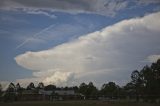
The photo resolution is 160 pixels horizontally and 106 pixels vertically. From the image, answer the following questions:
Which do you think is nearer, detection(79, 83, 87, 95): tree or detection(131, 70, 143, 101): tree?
detection(131, 70, 143, 101): tree

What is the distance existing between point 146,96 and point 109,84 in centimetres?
9392

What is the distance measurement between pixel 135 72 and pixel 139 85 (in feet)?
16.6

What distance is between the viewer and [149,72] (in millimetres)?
94562

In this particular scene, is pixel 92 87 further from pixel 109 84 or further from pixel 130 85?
pixel 130 85

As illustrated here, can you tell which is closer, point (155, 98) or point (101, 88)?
point (155, 98)

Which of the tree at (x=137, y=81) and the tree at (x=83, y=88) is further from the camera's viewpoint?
the tree at (x=83, y=88)

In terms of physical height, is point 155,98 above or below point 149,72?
below

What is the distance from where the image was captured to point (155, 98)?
86.8 m

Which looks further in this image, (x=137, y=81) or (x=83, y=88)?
(x=83, y=88)

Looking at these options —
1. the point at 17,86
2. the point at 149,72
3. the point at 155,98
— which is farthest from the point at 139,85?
the point at 17,86

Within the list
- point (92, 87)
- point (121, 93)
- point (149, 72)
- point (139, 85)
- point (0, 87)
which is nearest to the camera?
point (149, 72)

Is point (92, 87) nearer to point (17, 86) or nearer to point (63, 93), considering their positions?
point (63, 93)

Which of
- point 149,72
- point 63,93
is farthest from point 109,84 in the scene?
point 149,72

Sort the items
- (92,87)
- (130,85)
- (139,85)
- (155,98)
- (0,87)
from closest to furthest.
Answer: (155,98) < (139,85) < (130,85) < (0,87) < (92,87)
